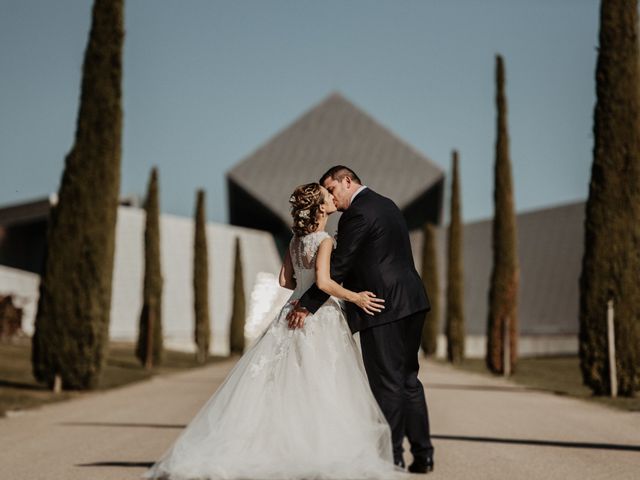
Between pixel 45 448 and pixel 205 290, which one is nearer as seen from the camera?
pixel 45 448

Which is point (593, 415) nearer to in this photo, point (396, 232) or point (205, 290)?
point (396, 232)

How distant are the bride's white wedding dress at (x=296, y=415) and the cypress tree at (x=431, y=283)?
Answer: 24701 mm

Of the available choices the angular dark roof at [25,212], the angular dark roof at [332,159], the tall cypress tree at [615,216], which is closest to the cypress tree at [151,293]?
the tall cypress tree at [615,216]

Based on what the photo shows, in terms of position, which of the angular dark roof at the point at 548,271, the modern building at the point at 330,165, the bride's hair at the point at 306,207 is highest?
the modern building at the point at 330,165

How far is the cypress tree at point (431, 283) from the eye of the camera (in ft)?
97.8

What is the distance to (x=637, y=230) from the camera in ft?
37.8

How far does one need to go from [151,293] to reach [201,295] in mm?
5496

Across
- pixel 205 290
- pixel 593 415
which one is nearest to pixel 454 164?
pixel 205 290

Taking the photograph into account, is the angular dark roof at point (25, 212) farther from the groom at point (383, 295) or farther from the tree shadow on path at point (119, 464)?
the groom at point (383, 295)

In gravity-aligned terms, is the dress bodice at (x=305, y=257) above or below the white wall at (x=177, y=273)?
below

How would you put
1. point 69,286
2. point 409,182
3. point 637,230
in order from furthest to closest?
1. point 409,182
2. point 69,286
3. point 637,230

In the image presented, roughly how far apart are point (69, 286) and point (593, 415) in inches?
313

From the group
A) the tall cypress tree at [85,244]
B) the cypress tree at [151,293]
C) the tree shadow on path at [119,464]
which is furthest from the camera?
the cypress tree at [151,293]

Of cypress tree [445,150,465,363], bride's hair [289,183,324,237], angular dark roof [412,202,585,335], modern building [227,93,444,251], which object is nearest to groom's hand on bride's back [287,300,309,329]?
bride's hair [289,183,324,237]
